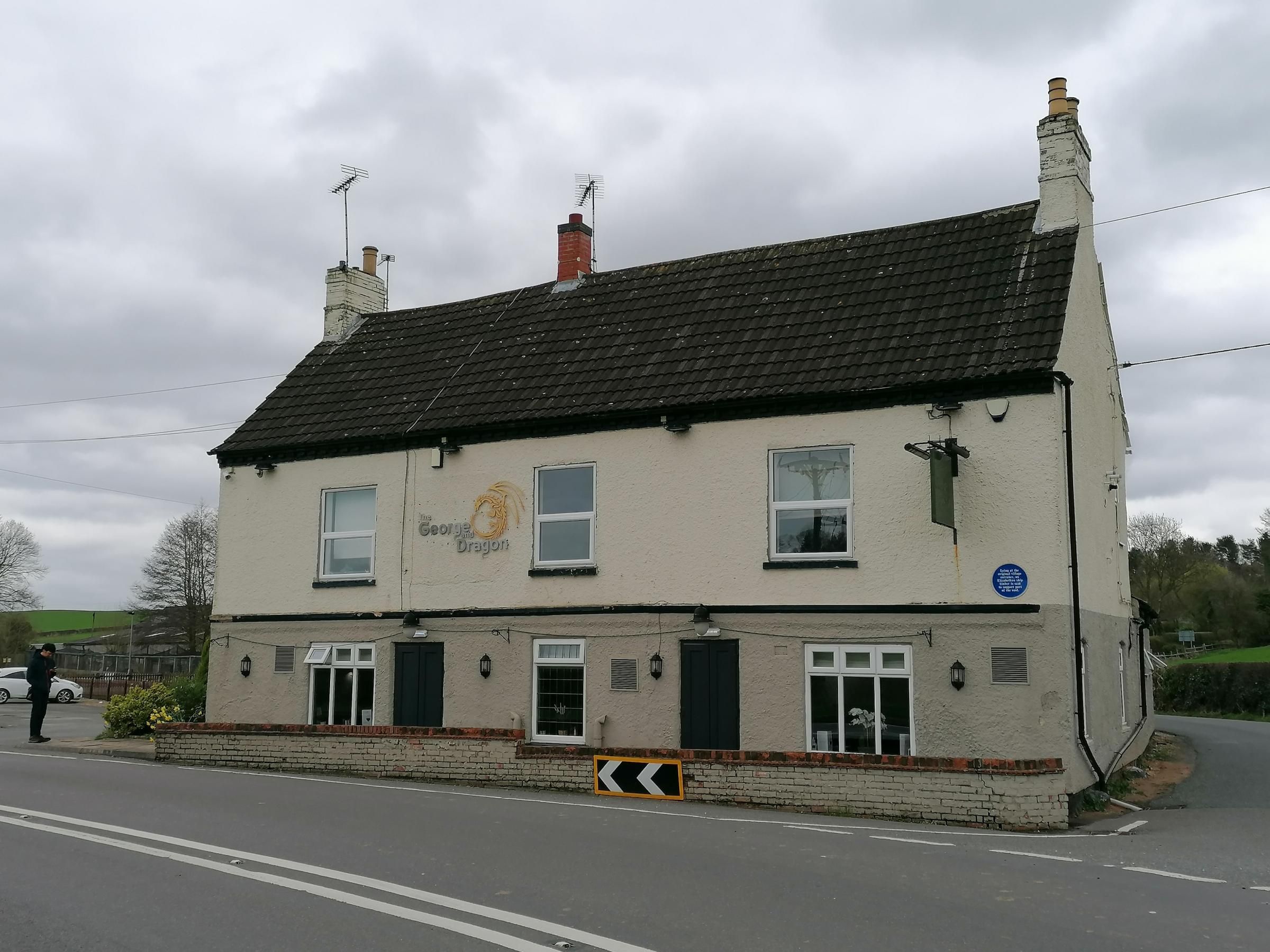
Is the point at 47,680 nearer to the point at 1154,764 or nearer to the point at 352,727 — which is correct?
the point at 352,727

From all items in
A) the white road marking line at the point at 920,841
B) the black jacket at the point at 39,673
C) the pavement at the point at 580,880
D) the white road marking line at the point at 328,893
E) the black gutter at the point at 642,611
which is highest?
the black gutter at the point at 642,611

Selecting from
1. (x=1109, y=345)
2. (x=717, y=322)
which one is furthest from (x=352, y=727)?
(x=1109, y=345)

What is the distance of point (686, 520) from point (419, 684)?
556 cm

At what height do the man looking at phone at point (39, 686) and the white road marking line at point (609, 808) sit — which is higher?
the man looking at phone at point (39, 686)

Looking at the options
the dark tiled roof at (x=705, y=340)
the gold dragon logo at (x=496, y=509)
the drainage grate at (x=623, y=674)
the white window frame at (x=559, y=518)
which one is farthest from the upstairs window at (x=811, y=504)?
the gold dragon logo at (x=496, y=509)

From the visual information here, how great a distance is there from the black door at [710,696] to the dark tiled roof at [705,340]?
12.1 ft

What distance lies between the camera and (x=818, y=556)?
16.1 m

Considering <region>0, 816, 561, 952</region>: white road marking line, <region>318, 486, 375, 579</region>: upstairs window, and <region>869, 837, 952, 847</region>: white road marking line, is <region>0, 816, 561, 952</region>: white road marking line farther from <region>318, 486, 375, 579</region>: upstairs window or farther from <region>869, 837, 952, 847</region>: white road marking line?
<region>318, 486, 375, 579</region>: upstairs window

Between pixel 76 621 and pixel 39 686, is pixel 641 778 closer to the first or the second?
pixel 39 686

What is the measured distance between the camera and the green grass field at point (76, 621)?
3445 inches

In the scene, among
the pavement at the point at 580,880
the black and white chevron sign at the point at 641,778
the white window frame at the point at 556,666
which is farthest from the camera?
the white window frame at the point at 556,666

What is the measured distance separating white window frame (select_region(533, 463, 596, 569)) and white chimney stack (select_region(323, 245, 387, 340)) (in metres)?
8.18

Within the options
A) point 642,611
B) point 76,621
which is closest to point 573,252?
point 642,611

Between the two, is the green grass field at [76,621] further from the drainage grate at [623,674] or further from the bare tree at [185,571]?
the drainage grate at [623,674]
